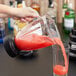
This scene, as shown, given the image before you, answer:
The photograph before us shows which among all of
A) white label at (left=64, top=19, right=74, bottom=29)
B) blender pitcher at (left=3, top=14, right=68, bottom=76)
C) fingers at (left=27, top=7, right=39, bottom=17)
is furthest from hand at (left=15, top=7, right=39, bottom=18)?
white label at (left=64, top=19, right=74, bottom=29)

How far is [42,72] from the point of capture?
2.57 feet

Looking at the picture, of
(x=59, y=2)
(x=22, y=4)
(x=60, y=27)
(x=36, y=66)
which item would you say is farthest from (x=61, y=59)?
(x=59, y=2)

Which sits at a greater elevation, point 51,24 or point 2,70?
point 51,24

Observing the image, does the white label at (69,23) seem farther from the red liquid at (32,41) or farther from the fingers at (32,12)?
the red liquid at (32,41)

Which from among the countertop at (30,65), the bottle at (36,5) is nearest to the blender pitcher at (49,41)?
the countertop at (30,65)

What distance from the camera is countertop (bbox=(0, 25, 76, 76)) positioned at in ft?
2.56

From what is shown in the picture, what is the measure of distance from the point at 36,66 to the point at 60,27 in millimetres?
630

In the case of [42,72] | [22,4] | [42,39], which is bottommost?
[42,72]

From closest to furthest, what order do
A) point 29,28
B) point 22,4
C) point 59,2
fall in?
point 29,28, point 22,4, point 59,2

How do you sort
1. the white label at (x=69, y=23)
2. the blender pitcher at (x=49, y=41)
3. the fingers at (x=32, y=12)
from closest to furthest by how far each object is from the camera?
1. the blender pitcher at (x=49, y=41)
2. the fingers at (x=32, y=12)
3. the white label at (x=69, y=23)

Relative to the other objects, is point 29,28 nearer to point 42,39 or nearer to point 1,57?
point 42,39

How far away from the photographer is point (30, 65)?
841 mm

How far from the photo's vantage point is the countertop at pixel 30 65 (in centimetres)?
78

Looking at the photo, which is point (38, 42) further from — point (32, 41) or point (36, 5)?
point (36, 5)
